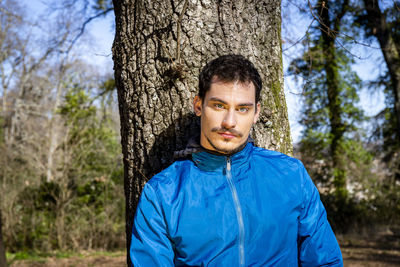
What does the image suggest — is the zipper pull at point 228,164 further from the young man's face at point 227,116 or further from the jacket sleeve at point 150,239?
the jacket sleeve at point 150,239

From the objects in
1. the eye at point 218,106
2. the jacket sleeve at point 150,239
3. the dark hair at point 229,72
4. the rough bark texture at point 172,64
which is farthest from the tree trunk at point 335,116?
the jacket sleeve at point 150,239

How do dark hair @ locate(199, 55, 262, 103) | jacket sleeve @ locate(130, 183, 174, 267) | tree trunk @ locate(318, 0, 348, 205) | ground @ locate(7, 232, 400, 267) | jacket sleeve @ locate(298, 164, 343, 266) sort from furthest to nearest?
tree trunk @ locate(318, 0, 348, 205) < ground @ locate(7, 232, 400, 267) < dark hair @ locate(199, 55, 262, 103) < jacket sleeve @ locate(298, 164, 343, 266) < jacket sleeve @ locate(130, 183, 174, 267)

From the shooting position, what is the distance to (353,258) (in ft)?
28.4

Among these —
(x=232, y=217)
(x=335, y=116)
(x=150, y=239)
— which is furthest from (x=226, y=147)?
(x=335, y=116)

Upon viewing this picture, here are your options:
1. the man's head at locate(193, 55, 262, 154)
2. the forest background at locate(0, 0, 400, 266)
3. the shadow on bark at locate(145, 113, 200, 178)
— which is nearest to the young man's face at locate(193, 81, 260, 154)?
the man's head at locate(193, 55, 262, 154)

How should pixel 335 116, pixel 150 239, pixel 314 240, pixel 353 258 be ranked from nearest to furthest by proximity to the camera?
1. pixel 150 239
2. pixel 314 240
3. pixel 353 258
4. pixel 335 116

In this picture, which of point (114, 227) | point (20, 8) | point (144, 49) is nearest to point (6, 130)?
point (20, 8)

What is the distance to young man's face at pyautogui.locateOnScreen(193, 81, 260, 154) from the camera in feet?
5.89

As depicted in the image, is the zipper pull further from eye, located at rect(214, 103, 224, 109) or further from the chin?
eye, located at rect(214, 103, 224, 109)

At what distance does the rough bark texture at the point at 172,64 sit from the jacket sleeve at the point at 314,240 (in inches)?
27.2

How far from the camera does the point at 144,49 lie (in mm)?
2363

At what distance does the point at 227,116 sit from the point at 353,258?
836cm

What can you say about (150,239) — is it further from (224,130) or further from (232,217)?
(224,130)

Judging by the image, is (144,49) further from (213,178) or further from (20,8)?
(20,8)
